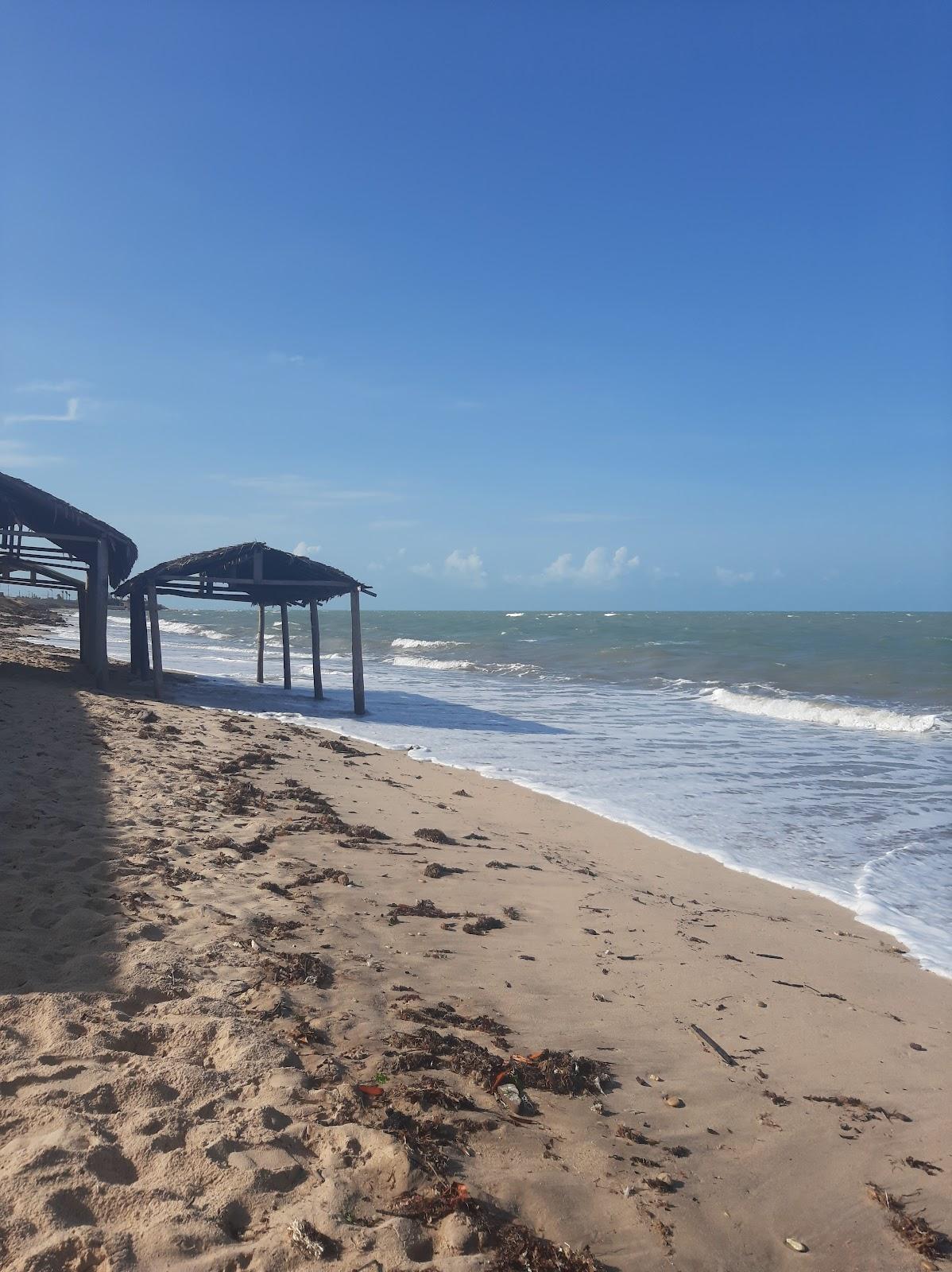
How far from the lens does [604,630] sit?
5406 centimetres

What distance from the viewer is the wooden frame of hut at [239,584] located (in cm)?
1658

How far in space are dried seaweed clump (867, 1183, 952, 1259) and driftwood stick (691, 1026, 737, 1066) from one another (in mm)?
852

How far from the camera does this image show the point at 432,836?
7172mm

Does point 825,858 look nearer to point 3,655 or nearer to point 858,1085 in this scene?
point 858,1085

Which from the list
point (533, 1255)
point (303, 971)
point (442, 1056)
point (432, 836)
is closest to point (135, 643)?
point (432, 836)

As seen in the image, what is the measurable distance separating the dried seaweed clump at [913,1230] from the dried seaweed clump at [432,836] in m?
4.53

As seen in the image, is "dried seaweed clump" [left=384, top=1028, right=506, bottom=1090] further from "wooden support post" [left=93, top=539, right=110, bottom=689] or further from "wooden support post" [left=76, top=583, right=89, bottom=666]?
"wooden support post" [left=76, top=583, right=89, bottom=666]

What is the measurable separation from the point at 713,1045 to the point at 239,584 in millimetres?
15261

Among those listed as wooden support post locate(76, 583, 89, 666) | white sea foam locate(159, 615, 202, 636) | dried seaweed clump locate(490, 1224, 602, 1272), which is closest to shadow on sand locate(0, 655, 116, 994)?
dried seaweed clump locate(490, 1224, 602, 1272)

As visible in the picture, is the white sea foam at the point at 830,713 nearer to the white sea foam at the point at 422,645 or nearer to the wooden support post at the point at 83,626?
the wooden support post at the point at 83,626

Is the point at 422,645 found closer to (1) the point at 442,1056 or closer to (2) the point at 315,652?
(2) the point at 315,652

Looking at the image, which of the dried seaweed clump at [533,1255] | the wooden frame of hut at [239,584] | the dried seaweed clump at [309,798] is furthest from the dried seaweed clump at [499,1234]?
the wooden frame of hut at [239,584]

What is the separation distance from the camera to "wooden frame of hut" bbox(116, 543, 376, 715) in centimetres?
1658

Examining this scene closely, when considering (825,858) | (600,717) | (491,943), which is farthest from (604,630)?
(491,943)
